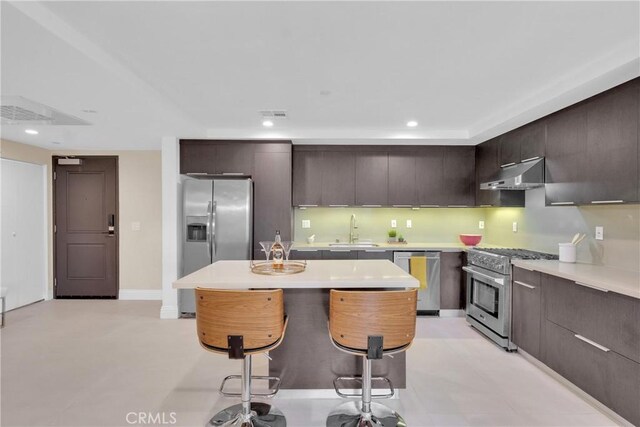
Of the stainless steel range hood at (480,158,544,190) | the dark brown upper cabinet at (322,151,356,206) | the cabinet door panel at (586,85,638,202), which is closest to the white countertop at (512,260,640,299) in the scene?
the cabinet door panel at (586,85,638,202)

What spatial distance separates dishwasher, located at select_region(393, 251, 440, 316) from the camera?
13.9ft

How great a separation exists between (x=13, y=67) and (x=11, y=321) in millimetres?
3464

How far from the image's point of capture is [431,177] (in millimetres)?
4605

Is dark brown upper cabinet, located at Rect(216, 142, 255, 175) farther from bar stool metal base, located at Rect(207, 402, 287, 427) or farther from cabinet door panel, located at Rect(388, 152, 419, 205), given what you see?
bar stool metal base, located at Rect(207, 402, 287, 427)

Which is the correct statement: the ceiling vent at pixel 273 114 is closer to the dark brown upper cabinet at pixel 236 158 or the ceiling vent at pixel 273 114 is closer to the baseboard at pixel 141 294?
the dark brown upper cabinet at pixel 236 158

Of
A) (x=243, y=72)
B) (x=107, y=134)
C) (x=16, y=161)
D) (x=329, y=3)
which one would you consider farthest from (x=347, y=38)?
(x=16, y=161)

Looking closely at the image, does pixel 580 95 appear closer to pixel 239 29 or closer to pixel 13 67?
pixel 239 29

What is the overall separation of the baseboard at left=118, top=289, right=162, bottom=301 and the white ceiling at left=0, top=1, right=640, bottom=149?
2.60 metres

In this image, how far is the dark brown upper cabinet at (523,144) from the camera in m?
3.25

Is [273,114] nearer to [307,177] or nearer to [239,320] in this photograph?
[307,177]

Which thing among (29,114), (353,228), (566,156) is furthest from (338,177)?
(29,114)

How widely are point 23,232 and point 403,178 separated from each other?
215 inches

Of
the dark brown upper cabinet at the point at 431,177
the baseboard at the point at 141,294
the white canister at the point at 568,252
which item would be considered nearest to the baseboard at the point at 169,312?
the baseboard at the point at 141,294

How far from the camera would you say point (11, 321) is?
4.04 meters
